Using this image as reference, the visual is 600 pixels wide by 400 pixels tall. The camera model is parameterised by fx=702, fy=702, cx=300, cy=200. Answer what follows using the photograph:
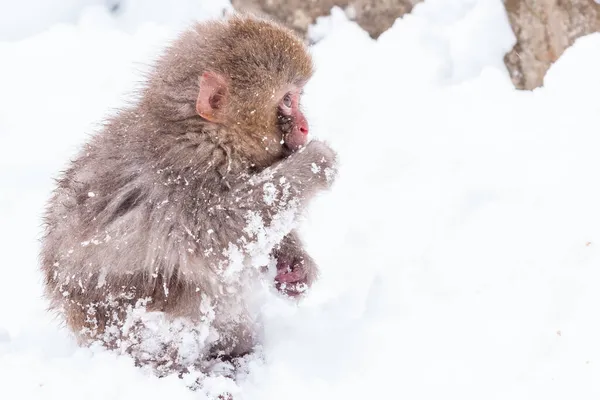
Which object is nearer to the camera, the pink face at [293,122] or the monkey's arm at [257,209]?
the monkey's arm at [257,209]

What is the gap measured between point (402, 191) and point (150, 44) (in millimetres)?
2127

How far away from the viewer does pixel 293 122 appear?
282cm

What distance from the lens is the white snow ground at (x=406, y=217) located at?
279 cm

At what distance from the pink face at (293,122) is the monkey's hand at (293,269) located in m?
0.58

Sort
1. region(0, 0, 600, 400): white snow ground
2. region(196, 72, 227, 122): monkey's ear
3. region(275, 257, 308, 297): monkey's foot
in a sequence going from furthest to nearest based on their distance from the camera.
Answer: region(275, 257, 308, 297): monkey's foot → region(0, 0, 600, 400): white snow ground → region(196, 72, 227, 122): monkey's ear

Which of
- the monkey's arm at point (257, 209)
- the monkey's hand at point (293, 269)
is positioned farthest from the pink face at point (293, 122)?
the monkey's hand at point (293, 269)

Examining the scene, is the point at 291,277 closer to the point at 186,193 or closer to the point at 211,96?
the point at 186,193

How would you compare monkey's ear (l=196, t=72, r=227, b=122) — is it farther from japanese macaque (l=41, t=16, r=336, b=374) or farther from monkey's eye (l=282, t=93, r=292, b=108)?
monkey's eye (l=282, t=93, r=292, b=108)

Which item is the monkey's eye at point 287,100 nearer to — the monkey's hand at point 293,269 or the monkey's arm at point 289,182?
the monkey's arm at point 289,182

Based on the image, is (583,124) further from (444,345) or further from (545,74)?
(444,345)

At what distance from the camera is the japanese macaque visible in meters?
2.64

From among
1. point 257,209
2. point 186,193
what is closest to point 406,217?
point 257,209

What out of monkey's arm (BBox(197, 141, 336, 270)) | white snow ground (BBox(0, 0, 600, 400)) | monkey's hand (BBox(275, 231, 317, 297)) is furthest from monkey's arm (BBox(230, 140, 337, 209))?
white snow ground (BBox(0, 0, 600, 400))

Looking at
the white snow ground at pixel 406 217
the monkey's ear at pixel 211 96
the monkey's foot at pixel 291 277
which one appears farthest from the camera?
the monkey's foot at pixel 291 277
